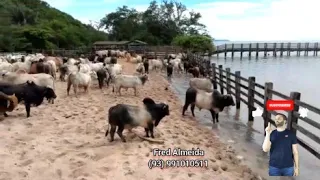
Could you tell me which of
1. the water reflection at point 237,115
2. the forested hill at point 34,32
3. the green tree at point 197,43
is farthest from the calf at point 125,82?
the green tree at point 197,43

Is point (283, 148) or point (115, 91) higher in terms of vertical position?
point (283, 148)

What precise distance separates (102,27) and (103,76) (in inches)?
3470

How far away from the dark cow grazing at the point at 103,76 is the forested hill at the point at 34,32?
125 feet

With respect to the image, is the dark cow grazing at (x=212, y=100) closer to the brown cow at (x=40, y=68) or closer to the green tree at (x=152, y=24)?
the brown cow at (x=40, y=68)

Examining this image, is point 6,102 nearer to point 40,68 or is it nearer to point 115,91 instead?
point 115,91

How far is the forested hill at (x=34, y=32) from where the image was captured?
5455 cm

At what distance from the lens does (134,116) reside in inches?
316

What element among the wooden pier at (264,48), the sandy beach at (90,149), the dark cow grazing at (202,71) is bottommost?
the wooden pier at (264,48)

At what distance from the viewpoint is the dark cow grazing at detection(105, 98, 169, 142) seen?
7840 millimetres

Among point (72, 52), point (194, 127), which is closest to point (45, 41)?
point (72, 52)

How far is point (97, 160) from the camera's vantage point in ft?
22.9

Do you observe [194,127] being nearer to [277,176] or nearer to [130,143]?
[130,143]

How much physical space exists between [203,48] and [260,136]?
55.2 m

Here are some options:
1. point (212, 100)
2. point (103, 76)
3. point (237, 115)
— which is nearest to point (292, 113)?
point (212, 100)
